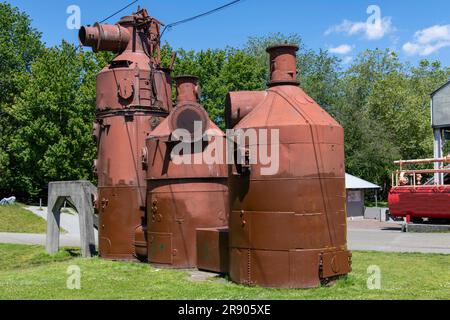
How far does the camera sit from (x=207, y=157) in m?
15.4

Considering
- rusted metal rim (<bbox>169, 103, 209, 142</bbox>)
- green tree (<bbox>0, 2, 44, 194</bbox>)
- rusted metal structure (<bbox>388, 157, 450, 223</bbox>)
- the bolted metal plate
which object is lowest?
the bolted metal plate

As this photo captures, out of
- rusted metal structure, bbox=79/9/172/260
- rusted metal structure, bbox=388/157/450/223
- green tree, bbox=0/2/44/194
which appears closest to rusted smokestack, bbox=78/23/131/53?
rusted metal structure, bbox=79/9/172/260

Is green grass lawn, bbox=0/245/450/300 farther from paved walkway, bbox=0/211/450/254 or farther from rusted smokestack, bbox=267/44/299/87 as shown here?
rusted smokestack, bbox=267/44/299/87

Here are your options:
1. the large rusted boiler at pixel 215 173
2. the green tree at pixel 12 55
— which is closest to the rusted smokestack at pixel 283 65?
the large rusted boiler at pixel 215 173

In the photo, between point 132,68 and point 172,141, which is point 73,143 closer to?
point 132,68

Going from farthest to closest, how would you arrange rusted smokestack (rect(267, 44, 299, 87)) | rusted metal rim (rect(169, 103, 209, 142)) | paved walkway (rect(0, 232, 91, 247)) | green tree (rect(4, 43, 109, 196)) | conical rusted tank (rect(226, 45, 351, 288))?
1. green tree (rect(4, 43, 109, 196))
2. paved walkway (rect(0, 232, 91, 247))
3. rusted metal rim (rect(169, 103, 209, 142))
4. rusted smokestack (rect(267, 44, 299, 87))
5. conical rusted tank (rect(226, 45, 351, 288))

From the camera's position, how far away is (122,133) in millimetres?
17406

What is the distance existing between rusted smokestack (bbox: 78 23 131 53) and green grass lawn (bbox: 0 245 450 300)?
267 inches

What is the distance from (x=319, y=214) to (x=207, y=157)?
4954 mm

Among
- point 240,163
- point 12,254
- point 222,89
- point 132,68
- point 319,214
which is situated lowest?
point 12,254

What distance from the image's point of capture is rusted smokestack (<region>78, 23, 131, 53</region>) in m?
17.5

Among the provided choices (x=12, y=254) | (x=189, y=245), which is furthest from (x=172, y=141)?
(x=12, y=254)

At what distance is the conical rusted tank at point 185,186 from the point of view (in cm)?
1515

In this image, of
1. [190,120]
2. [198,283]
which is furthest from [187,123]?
[198,283]
